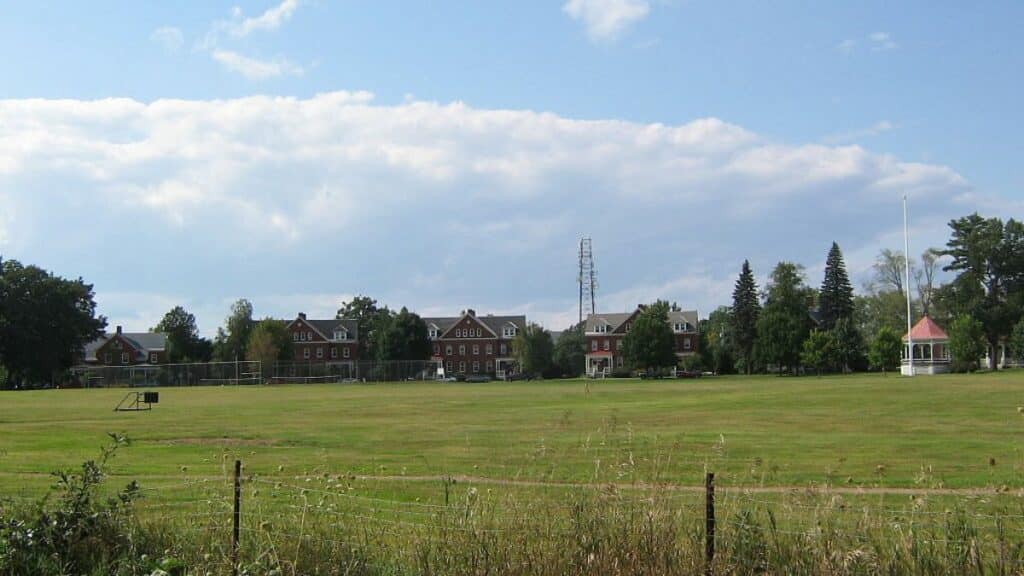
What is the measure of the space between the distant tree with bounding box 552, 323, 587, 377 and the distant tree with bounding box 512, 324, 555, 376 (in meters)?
3.03

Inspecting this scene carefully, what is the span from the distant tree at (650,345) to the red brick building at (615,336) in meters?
28.6

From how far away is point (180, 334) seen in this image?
177 metres

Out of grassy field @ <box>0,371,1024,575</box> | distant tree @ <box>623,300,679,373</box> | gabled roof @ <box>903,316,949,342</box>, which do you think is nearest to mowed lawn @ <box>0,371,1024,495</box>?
grassy field @ <box>0,371,1024,575</box>

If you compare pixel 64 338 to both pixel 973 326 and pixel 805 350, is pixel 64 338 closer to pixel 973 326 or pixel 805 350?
pixel 805 350

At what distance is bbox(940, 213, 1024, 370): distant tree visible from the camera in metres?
122

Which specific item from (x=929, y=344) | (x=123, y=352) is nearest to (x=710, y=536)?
(x=929, y=344)

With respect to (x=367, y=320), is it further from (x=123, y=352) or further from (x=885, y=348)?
(x=885, y=348)

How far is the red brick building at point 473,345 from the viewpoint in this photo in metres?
167

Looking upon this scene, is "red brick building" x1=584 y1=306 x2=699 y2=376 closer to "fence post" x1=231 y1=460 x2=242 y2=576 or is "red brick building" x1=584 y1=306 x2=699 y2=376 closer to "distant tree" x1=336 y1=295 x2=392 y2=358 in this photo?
"distant tree" x1=336 y1=295 x2=392 y2=358

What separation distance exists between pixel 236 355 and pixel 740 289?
244 ft

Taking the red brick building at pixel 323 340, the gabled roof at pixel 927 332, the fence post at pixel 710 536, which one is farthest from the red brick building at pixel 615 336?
the fence post at pixel 710 536

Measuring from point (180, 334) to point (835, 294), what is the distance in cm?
10882

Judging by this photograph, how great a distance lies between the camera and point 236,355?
152 m

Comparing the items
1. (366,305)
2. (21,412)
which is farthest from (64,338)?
(21,412)
